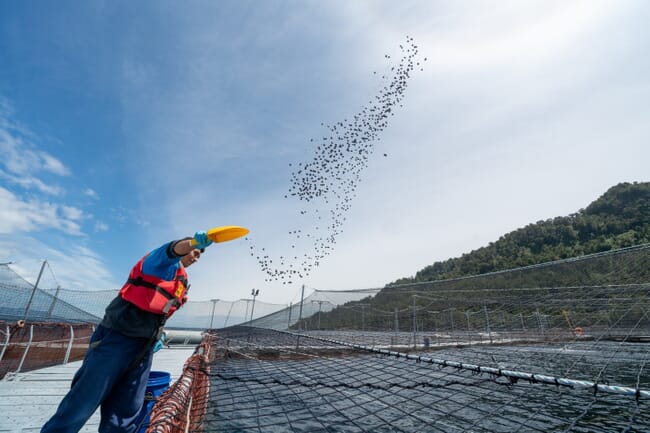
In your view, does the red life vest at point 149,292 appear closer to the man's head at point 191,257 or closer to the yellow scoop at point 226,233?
the man's head at point 191,257

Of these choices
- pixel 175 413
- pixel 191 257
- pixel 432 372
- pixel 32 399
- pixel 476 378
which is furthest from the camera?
pixel 432 372

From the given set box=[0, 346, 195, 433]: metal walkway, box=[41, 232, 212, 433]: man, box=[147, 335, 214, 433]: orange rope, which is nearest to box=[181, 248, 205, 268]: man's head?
box=[41, 232, 212, 433]: man

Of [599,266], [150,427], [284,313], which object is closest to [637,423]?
[150,427]

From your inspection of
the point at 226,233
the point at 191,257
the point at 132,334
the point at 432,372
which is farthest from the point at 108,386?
the point at 432,372

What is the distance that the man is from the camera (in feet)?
6.24

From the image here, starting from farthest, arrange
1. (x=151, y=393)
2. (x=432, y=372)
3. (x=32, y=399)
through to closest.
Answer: (x=432, y=372) < (x=32, y=399) < (x=151, y=393)

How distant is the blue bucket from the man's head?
1.12 metres

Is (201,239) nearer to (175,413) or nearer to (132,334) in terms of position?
(132,334)

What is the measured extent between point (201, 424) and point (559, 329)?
17.4m

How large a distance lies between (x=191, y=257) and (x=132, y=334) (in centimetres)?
65

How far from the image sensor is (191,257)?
6.85ft

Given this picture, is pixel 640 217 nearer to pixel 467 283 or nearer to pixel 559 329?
pixel 559 329

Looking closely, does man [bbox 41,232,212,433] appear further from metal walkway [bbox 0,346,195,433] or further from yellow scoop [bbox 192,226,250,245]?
metal walkway [bbox 0,346,195,433]

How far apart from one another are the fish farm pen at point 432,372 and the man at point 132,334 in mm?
281
